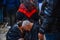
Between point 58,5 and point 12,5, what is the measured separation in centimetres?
315

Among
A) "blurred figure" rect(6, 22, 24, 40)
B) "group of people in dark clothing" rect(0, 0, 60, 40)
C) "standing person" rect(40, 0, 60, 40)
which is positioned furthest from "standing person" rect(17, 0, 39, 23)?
"standing person" rect(40, 0, 60, 40)

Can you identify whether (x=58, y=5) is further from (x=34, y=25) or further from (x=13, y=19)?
(x=13, y=19)

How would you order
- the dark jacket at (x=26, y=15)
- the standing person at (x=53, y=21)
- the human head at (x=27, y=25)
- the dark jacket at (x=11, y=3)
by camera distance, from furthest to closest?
the dark jacket at (x=11, y=3) < the dark jacket at (x=26, y=15) < the human head at (x=27, y=25) < the standing person at (x=53, y=21)

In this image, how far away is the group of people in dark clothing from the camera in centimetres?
222

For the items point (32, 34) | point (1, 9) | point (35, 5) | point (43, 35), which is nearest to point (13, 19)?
point (1, 9)

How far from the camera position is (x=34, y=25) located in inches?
149

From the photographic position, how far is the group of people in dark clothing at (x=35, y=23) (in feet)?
7.28

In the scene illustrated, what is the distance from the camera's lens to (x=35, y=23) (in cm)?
393

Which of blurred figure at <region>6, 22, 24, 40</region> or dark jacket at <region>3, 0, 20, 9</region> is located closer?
blurred figure at <region>6, 22, 24, 40</region>

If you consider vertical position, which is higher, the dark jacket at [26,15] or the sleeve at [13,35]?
the dark jacket at [26,15]

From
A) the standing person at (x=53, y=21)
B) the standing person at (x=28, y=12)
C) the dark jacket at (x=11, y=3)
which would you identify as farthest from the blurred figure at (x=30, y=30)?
the dark jacket at (x=11, y=3)

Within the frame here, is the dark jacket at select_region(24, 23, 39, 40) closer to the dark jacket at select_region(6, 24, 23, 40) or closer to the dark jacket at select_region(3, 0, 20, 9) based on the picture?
the dark jacket at select_region(6, 24, 23, 40)

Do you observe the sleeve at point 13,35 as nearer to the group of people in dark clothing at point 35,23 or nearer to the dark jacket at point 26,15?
the group of people in dark clothing at point 35,23

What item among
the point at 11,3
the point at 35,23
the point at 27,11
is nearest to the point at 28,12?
the point at 27,11
